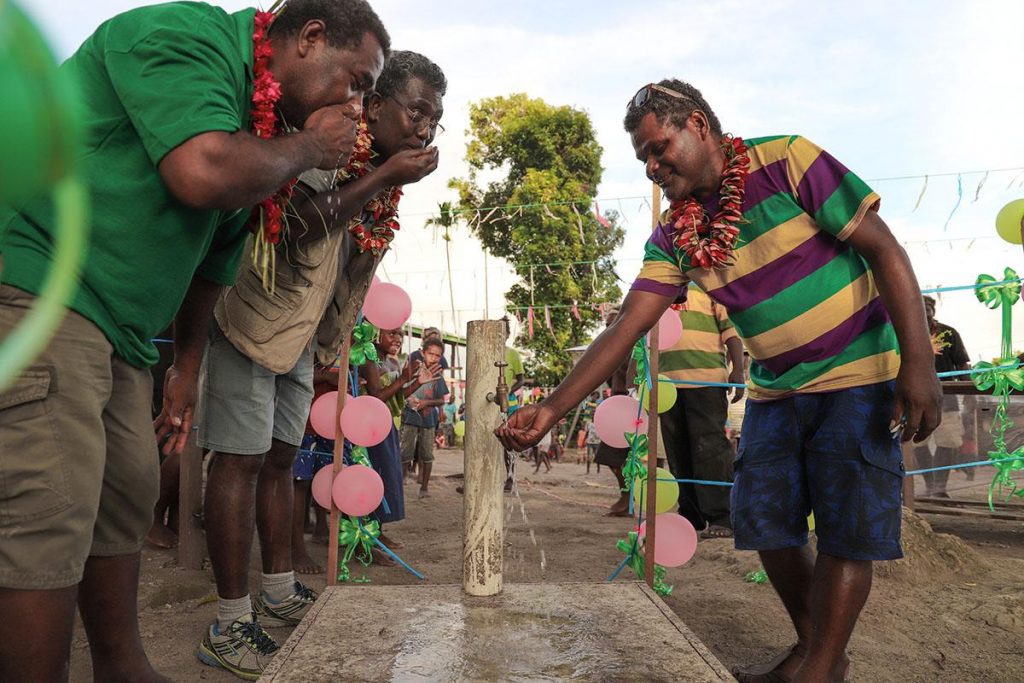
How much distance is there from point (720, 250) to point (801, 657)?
136 cm

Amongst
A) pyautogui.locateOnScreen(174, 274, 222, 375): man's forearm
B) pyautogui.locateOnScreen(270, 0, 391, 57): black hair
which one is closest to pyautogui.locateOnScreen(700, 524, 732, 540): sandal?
pyautogui.locateOnScreen(174, 274, 222, 375): man's forearm

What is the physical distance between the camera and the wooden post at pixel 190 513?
12.5ft

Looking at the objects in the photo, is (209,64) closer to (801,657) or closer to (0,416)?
(0,416)

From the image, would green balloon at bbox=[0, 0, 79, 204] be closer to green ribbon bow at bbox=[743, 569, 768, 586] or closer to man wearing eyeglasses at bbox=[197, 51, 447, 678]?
man wearing eyeglasses at bbox=[197, 51, 447, 678]

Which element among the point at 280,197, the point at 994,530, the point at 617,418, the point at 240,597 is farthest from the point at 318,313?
the point at 994,530

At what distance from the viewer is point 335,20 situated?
1.72 meters

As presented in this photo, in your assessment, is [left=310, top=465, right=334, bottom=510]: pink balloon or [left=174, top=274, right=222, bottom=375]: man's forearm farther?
[left=310, top=465, right=334, bottom=510]: pink balloon

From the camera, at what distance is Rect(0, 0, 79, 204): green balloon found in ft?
1.27

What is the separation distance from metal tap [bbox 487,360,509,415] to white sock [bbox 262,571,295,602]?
3.95 ft

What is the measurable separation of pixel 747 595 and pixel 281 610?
223cm

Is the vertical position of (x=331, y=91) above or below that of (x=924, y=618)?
above

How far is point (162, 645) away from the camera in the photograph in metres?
2.80

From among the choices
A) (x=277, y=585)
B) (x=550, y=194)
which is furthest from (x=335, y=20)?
(x=550, y=194)

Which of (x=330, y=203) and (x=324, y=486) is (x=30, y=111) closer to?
(x=330, y=203)
